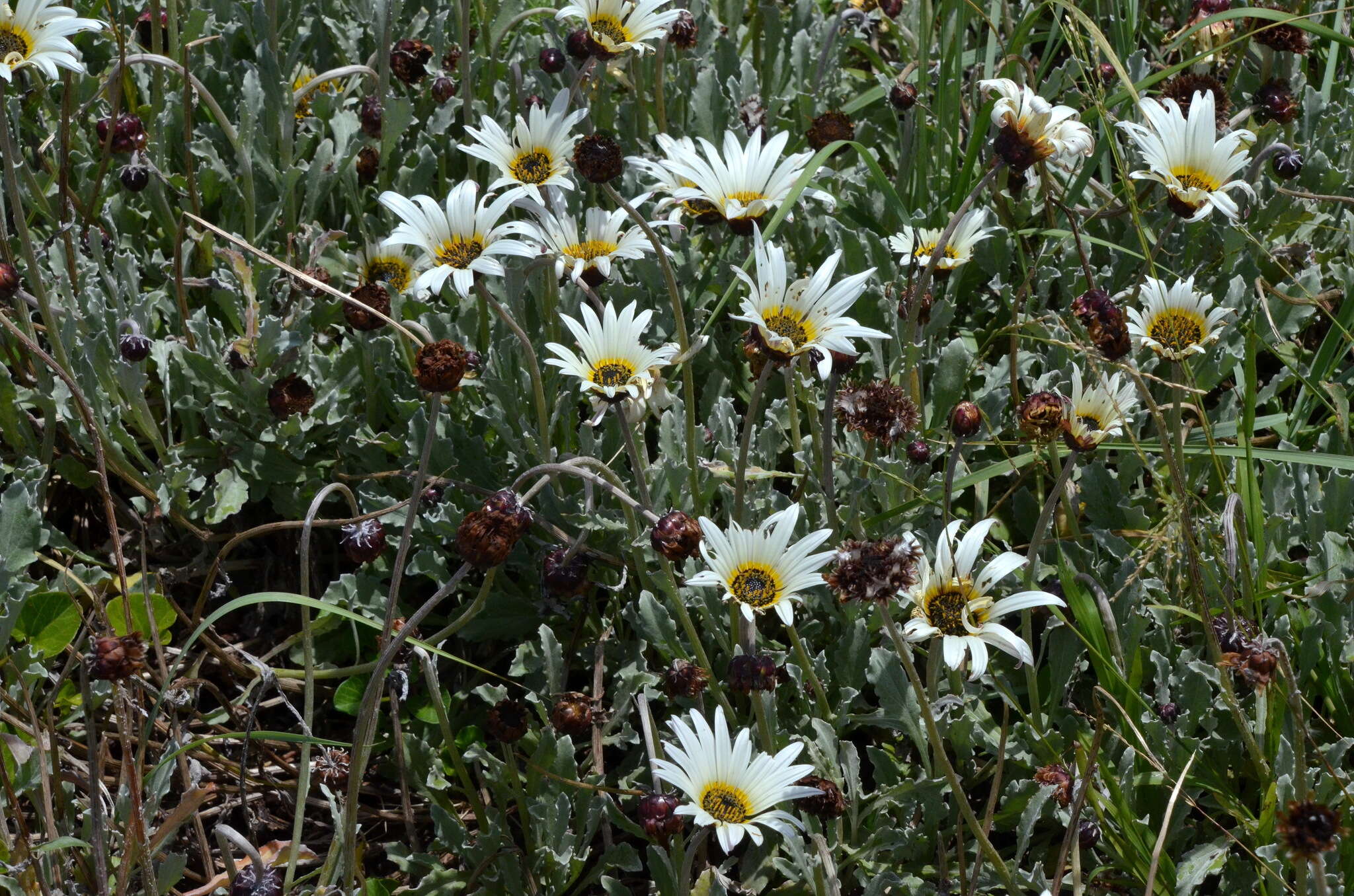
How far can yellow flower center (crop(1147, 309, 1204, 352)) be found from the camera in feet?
8.91

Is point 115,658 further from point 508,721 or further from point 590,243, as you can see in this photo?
point 590,243

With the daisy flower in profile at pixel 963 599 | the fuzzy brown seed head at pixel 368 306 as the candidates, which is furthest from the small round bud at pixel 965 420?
the fuzzy brown seed head at pixel 368 306

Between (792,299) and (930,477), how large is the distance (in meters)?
0.83

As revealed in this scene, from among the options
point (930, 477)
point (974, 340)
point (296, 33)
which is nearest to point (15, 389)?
point (296, 33)

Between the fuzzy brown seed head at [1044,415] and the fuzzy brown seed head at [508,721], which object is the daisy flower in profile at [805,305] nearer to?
the fuzzy brown seed head at [1044,415]

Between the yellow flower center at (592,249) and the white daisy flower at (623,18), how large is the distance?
0.49 metres

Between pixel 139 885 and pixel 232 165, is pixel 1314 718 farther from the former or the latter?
pixel 232 165

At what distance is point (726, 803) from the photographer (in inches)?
86.6

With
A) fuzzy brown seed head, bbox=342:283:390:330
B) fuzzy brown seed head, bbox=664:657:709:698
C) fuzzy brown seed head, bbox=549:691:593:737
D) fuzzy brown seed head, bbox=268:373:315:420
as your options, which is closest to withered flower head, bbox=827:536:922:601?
fuzzy brown seed head, bbox=664:657:709:698

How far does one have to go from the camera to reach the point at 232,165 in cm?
386

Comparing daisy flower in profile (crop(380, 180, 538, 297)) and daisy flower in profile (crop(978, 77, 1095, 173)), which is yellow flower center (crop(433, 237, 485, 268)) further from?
daisy flower in profile (crop(978, 77, 1095, 173))

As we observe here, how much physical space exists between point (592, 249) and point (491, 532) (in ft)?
3.62

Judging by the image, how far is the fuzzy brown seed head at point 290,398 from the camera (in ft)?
10.3

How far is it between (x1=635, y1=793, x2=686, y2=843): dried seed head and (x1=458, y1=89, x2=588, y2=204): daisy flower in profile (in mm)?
1398
